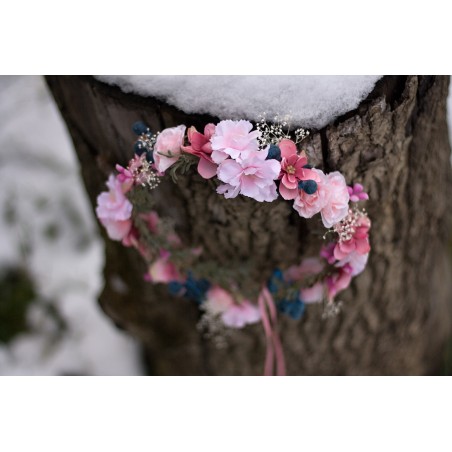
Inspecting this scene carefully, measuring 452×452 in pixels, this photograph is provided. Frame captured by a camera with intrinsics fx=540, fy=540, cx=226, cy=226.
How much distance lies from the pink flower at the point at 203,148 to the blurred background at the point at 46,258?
3.67 ft

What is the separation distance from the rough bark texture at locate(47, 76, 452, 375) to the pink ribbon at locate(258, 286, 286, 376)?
3 centimetres

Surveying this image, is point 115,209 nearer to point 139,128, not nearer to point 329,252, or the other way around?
point 139,128

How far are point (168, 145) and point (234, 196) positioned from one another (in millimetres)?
159

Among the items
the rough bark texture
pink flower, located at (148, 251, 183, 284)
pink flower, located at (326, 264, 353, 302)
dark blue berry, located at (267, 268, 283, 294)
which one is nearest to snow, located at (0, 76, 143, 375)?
the rough bark texture

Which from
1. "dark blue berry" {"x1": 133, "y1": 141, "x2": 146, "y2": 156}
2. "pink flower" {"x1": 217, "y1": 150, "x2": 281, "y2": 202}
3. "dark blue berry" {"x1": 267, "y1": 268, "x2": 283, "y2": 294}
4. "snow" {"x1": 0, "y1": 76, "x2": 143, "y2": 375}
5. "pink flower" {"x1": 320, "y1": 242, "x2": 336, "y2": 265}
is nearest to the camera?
"pink flower" {"x1": 217, "y1": 150, "x2": 281, "y2": 202}

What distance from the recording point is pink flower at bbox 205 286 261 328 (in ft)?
4.49

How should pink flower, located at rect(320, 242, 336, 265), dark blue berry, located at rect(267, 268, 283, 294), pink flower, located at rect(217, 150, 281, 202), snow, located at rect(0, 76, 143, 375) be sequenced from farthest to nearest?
snow, located at rect(0, 76, 143, 375) < dark blue berry, located at rect(267, 268, 283, 294) < pink flower, located at rect(320, 242, 336, 265) < pink flower, located at rect(217, 150, 281, 202)

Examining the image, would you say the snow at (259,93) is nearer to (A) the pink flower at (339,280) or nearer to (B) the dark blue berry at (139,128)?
(B) the dark blue berry at (139,128)

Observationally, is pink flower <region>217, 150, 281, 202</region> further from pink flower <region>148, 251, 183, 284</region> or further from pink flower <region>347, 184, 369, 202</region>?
pink flower <region>148, 251, 183, 284</region>

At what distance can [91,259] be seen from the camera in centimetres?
230

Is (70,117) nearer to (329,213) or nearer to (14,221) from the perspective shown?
(329,213)

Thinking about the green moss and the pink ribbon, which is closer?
the pink ribbon

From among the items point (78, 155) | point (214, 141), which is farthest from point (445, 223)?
point (78, 155)

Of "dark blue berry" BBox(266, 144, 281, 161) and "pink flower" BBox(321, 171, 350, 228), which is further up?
"dark blue berry" BBox(266, 144, 281, 161)
